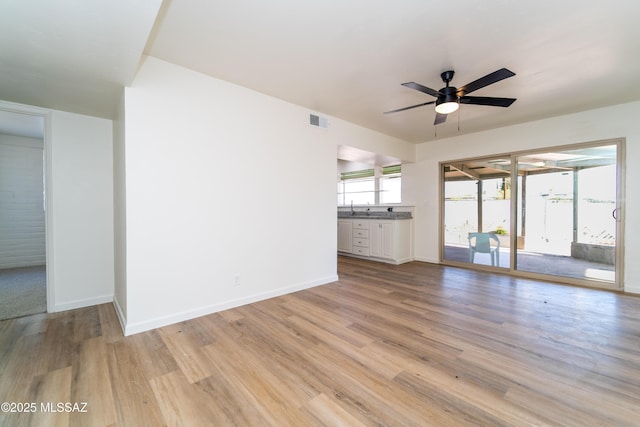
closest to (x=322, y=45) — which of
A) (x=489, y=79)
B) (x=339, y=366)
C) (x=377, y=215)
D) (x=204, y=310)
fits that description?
(x=489, y=79)

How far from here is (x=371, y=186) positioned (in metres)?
7.05

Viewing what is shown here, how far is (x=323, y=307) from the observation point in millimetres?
2945

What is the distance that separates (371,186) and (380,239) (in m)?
2.08

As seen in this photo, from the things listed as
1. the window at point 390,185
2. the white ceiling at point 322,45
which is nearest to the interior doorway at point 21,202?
the white ceiling at point 322,45

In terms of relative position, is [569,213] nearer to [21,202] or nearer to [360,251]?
[360,251]

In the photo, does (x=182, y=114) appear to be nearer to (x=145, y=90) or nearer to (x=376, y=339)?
(x=145, y=90)

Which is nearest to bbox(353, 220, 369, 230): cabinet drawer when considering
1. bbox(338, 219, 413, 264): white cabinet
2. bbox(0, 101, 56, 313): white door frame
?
bbox(338, 219, 413, 264): white cabinet

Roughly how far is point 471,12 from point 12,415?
3823mm

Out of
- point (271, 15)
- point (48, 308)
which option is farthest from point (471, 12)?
point (48, 308)

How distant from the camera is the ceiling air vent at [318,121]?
12.1ft

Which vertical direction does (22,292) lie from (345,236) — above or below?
below

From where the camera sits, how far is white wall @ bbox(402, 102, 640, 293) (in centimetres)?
352

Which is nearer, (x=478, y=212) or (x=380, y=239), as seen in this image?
(x=478, y=212)

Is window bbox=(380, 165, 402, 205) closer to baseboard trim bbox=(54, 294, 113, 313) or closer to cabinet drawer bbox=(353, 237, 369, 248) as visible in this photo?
cabinet drawer bbox=(353, 237, 369, 248)
